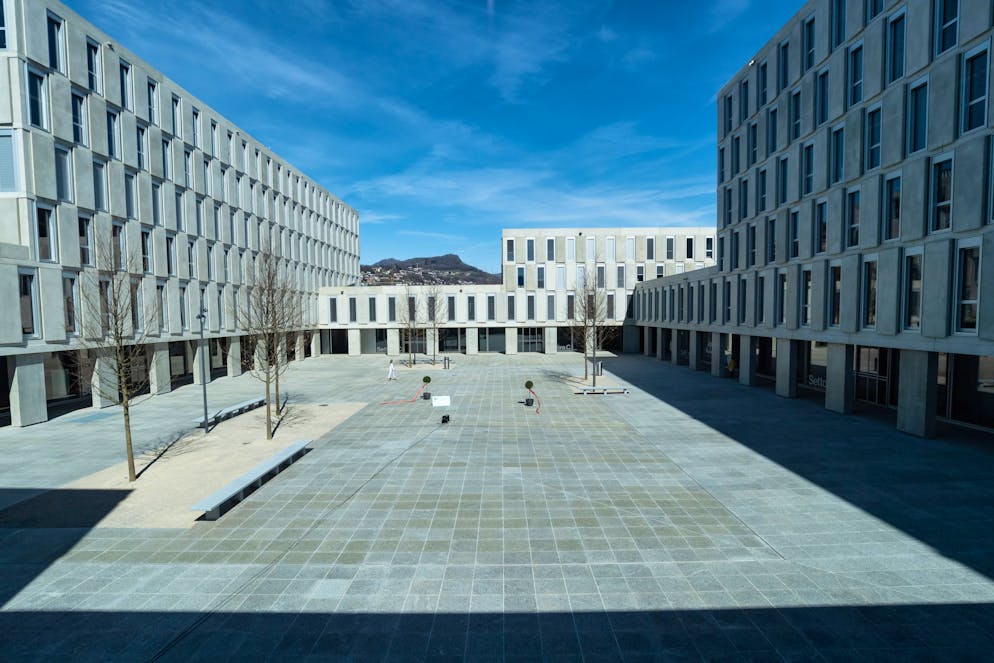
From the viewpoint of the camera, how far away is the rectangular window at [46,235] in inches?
815

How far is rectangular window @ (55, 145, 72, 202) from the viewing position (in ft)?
70.6

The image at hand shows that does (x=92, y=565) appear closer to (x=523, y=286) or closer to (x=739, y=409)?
(x=739, y=409)

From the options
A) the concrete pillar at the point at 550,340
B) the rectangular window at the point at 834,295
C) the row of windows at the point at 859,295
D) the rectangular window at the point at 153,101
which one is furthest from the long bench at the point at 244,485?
the concrete pillar at the point at 550,340

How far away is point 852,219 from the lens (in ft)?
65.0

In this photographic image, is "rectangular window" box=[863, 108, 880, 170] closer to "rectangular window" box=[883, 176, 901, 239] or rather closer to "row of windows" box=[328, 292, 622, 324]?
"rectangular window" box=[883, 176, 901, 239]

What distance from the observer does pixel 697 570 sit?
809 cm

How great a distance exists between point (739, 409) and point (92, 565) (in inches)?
881

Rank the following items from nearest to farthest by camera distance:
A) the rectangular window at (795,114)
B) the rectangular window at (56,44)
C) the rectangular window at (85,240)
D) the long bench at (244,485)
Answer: the long bench at (244,485)
the rectangular window at (56,44)
the rectangular window at (85,240)
the rectangular window at (795,114)

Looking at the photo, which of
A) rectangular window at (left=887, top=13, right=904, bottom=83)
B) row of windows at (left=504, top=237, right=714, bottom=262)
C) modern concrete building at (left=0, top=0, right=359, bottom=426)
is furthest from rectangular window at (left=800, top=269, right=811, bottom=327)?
modern concrete building at (left=0, top=0, right=359, bottom=426)

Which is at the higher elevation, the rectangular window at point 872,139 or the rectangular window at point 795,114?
the rectangular window at point 795,114

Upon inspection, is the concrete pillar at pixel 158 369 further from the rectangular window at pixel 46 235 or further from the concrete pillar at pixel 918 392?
the concrete pillar at pixel 918 392

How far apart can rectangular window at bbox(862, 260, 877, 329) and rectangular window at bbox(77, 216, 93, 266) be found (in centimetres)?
3482

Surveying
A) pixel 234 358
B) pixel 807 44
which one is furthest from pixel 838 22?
pixel 234 358

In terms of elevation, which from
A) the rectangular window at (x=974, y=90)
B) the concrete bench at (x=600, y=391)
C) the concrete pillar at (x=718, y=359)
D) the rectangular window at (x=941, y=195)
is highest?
the rectangular window at (x=974, y=90)
